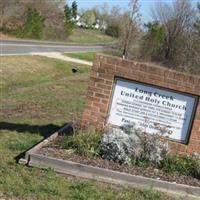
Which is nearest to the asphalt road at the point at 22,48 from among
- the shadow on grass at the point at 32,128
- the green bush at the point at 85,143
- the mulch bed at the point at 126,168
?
the shadow on grass at the point at 32,128

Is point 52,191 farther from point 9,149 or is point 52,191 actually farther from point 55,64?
point 55,64

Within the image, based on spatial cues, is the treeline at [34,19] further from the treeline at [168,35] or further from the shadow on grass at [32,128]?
the shadow on grass at [32,128]

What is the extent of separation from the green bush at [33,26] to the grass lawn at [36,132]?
127 feet

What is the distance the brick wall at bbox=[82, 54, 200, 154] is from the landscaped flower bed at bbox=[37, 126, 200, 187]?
0.54 m

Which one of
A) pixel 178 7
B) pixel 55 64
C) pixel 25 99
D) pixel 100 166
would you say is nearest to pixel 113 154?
pixel 100 166

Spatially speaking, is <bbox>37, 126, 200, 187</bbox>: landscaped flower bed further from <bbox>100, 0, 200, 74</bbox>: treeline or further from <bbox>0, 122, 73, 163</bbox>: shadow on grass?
<bbox>100, 0, 200, 74</bbox>: treeline

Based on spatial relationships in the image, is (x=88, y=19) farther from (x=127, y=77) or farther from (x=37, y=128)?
(x=127, y=77)

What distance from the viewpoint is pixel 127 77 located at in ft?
30.7

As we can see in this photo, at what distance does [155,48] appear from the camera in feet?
154

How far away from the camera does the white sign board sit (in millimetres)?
9219

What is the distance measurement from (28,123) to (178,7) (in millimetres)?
41296

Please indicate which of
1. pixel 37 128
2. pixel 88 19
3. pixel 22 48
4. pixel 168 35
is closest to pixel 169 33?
pixel 168 35

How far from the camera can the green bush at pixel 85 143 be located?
859cm

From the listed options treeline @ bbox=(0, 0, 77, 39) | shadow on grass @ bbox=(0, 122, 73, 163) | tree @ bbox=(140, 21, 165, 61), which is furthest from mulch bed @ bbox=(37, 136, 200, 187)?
treeline @ bbox=(0, 0, 77, 39)
